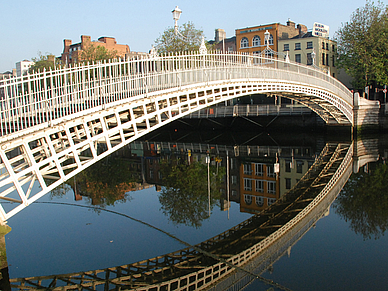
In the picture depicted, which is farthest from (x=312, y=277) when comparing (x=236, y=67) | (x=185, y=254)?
(x=236, y=67)

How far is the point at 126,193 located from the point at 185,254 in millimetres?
5940

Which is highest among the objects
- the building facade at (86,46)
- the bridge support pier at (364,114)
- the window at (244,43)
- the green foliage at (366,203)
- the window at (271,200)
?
the building facade at (86,46)

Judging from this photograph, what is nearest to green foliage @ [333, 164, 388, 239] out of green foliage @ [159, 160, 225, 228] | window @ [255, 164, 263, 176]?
window @ [255, 164, 263, 176]

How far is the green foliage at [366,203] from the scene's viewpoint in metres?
9.30

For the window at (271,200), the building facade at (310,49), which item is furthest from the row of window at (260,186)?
the building facade at (310,49)

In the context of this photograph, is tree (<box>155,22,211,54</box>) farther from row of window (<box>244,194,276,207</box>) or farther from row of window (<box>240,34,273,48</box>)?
row of window (<box>244,194,276,207</box>)

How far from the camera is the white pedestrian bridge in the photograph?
25.1 feet

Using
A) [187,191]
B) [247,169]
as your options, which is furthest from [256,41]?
[187,191]

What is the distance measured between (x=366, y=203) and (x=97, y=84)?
8.33 m

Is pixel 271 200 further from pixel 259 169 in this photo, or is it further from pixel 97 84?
pixel 97 84

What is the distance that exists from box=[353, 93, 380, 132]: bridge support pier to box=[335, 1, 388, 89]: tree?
410 cm

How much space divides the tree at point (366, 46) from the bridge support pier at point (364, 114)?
4.10 metres

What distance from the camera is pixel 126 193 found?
43.0ft

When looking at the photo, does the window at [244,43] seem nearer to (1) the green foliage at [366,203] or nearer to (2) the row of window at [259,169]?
(2) the row of window at [259,169]
